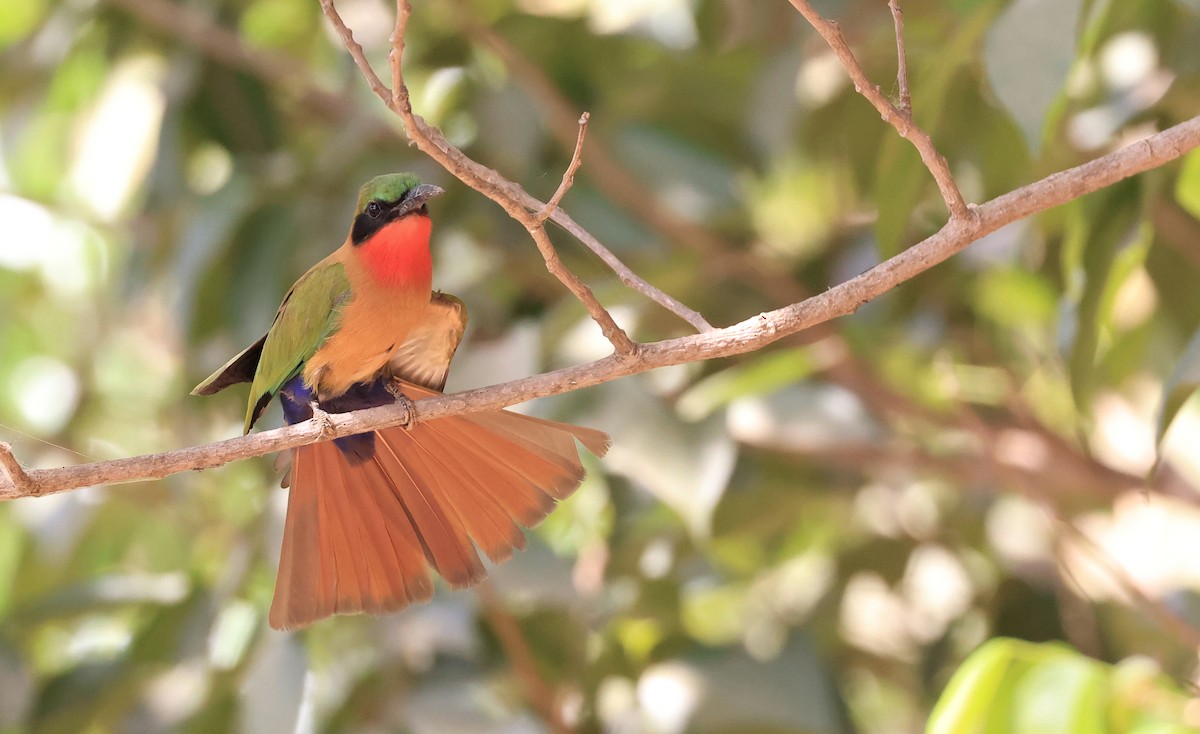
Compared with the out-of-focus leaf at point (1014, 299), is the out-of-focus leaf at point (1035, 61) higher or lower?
lower

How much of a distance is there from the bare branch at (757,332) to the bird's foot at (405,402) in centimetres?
5

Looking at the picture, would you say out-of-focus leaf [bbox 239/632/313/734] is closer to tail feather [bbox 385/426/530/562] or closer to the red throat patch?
tail feather [bbox 385/426/530/562]

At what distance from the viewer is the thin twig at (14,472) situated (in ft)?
3.69

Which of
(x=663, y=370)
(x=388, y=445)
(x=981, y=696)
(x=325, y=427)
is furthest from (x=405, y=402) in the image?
(x=663, y=370)

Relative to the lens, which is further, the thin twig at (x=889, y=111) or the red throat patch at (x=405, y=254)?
the red throat patch at (x=405, y=254)

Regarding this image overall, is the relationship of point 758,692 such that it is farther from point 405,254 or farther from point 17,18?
point 17,18

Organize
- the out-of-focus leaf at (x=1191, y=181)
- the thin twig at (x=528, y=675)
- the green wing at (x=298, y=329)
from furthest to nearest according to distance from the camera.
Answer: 1. the thin twig at (x=528, y=675)
2. the out-of-focus leaf at (x=1191, y=181)
3. the green wing at (x=298, y=329)

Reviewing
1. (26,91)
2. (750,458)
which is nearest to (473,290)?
(750,458)

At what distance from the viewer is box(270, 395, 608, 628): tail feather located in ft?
4.60

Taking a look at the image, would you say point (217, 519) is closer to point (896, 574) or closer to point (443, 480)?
point (896, 574)

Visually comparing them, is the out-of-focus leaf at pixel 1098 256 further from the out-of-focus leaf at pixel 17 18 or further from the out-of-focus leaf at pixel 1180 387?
the out-of-focus leaf at pixel 17 18

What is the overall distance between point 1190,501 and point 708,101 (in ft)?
4.21

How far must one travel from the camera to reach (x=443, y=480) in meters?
1.51

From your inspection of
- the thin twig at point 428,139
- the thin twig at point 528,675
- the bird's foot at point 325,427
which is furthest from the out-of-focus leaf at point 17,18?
the thin twig at point 428,139
